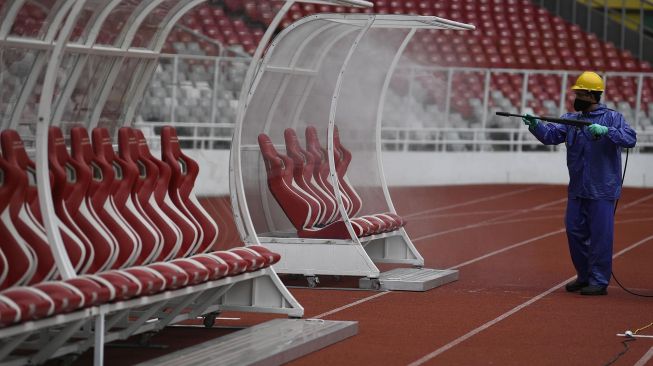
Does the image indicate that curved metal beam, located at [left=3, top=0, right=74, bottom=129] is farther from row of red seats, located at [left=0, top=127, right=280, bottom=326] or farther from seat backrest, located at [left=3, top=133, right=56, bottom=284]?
seat backrest, located at [left=3, top=133, right=56, bottom=284]

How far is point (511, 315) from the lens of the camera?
36.7 feet

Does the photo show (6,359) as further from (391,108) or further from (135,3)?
(391,108)

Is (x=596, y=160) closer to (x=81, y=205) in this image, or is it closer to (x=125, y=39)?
(x=125, y=39)

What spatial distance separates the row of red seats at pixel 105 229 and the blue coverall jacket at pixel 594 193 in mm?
3970

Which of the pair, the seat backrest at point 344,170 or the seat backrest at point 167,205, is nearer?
the seat backrest at point 167,205

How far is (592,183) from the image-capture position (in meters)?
12.7

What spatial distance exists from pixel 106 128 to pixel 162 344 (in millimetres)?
1418

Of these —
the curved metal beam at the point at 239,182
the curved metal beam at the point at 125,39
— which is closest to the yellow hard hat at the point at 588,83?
the curved metal beam at the point at 239,182

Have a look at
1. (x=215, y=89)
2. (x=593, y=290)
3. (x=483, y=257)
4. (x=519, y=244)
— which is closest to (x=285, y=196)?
(x=215, y=89)

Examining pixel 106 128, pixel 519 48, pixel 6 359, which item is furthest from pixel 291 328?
pixel 519 48

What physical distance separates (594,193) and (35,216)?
6.16m

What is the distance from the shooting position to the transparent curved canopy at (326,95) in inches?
496

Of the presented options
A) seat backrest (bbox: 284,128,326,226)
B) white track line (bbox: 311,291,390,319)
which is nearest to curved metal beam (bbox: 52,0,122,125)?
white track line (bbox: 311,291,390,319)

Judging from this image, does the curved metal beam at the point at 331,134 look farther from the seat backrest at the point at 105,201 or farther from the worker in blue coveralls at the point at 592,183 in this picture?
the seat backrest at the point at 105,201
